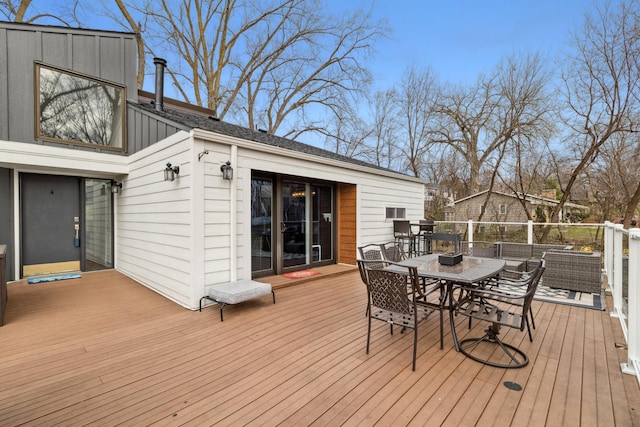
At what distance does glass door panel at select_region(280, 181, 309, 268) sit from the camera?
591cm

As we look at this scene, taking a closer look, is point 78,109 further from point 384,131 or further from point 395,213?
point 384,131

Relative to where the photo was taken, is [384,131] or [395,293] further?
[384,131]

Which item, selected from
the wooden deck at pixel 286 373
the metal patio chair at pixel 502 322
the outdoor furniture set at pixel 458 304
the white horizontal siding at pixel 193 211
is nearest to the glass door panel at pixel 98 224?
the white horizontal siding at pixel 193 211

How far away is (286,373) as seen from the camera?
2.41 m

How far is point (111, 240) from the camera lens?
670cm

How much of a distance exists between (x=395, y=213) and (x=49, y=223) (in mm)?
7949

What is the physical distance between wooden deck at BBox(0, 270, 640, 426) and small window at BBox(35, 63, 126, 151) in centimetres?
345

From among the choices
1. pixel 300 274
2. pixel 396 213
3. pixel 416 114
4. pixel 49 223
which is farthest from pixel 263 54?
pixel 300 274

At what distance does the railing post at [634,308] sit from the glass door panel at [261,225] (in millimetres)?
4750

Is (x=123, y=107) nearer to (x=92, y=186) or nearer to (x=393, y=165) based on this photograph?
(x=92, y=186)

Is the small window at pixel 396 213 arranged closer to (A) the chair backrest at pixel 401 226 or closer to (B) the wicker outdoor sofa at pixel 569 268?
(A) the chair backrest at pixel 401 226

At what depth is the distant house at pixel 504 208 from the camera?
14.6m

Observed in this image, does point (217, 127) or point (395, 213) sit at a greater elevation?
point (217, 127)

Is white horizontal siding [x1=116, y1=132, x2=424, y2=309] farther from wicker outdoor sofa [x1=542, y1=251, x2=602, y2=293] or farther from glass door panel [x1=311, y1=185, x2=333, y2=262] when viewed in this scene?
wicker outdoor sofa [x1=542, y1=251, x2=602, y2=293]
